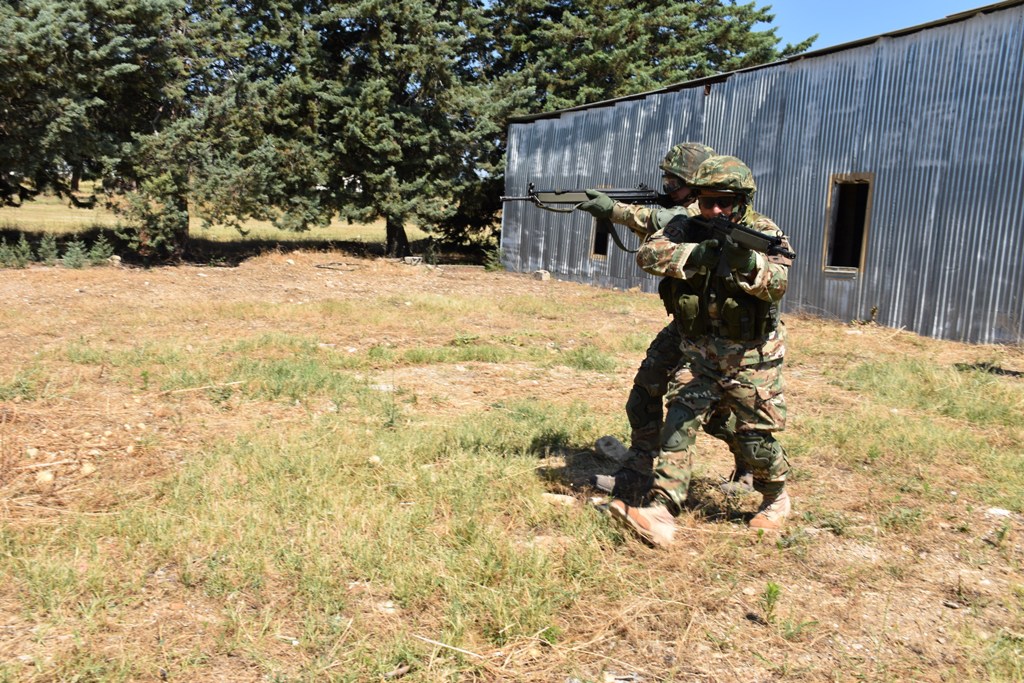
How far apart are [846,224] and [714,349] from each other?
38.1 ft

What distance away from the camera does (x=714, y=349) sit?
11.8 ft

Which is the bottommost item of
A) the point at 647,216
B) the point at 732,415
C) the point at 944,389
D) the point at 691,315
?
the point at 944,389

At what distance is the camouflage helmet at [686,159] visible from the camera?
4094 mm

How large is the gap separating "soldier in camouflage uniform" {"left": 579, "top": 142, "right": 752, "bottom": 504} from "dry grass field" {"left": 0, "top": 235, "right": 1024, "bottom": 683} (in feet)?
0.84

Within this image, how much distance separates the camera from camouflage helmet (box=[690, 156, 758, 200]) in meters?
3.51

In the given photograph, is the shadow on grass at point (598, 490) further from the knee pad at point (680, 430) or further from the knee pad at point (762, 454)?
the knee pad at point (680, 430)

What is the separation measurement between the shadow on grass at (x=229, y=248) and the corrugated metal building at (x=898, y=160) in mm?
8513

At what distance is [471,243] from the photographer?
76.8 ft

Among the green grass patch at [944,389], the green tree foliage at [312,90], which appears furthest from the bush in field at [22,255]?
the green grass patch at [944,389]

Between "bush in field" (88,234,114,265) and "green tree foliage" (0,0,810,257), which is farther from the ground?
"green tree foliage" (0,0,810,257)

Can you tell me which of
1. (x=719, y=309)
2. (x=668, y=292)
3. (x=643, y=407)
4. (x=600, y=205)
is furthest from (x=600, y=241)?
(x=719, y=309)

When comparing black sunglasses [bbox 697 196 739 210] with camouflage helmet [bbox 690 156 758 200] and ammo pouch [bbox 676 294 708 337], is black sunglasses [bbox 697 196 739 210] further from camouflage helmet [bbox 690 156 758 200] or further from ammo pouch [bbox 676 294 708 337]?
ammo pouch [bbox 676 294 708 337]

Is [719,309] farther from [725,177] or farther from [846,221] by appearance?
[846,221]

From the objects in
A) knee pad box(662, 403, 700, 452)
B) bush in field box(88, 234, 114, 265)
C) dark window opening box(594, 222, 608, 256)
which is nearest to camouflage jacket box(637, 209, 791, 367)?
knee pad box(662, 403, 700, 452)
